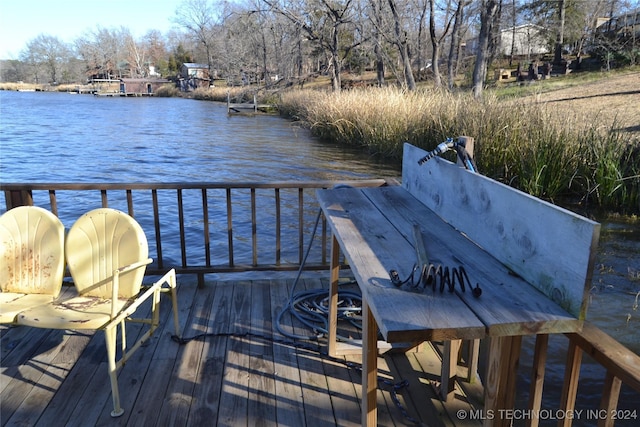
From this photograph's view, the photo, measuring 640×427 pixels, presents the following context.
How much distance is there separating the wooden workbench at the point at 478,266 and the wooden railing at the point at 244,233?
0.14 metres

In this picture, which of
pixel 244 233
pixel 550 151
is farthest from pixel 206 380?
pixel 550 151

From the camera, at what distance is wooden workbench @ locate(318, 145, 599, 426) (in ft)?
3.95

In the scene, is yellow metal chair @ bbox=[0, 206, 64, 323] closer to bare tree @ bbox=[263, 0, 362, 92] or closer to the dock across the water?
bare tree @ bbox=[263, 0, 362, 92]

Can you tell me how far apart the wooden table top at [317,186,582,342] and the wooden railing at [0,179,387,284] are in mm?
1230

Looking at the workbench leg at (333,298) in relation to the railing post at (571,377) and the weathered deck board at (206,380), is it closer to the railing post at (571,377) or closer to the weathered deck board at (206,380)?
the weathered deck board at (206,380)

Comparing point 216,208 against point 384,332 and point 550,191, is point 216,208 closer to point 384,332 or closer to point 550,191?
point 550,191

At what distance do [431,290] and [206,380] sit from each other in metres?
1.49

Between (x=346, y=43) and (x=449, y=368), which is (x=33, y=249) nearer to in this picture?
(x=449, y=368)

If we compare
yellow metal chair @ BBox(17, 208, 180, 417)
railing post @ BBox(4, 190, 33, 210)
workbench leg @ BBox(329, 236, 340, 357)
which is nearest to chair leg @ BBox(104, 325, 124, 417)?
yellow metal chair @ BBox(17, 208, 180, 417)

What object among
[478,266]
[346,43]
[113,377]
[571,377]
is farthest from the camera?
[346,43]

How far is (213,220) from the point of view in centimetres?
776

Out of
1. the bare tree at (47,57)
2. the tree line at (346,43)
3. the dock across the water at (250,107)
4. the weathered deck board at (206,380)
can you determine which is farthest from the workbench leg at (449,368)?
the bare tree at (47,57)

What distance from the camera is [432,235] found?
190 centimetres

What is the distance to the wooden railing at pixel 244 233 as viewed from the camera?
1294 millimetres
